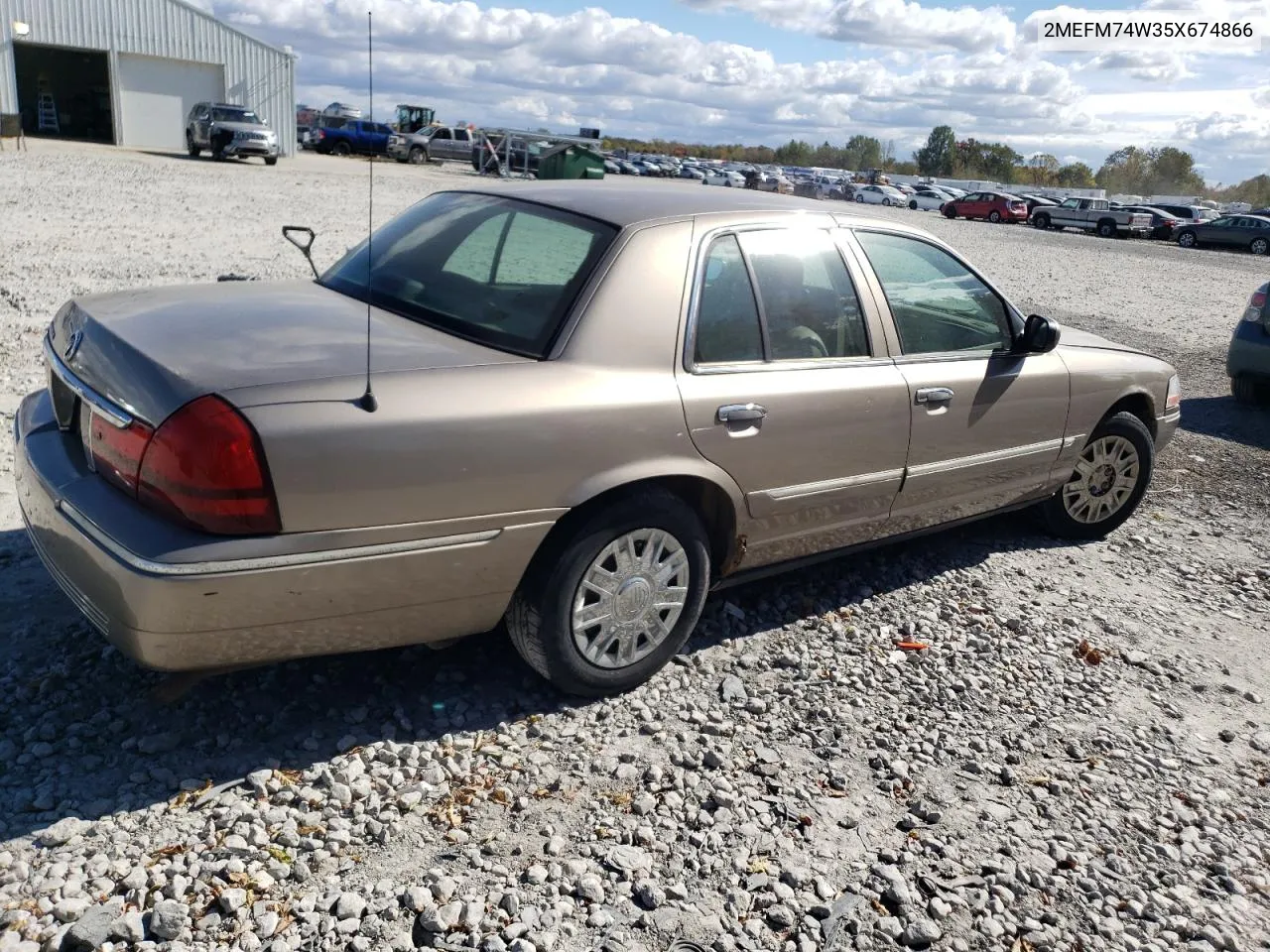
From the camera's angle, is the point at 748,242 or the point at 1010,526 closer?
the point at 748,242

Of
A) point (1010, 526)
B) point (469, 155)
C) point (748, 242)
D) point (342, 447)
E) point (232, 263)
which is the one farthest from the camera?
point (469, 155)

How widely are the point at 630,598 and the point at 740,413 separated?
725mm

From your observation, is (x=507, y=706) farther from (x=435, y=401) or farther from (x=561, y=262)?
(x=561, y=262)

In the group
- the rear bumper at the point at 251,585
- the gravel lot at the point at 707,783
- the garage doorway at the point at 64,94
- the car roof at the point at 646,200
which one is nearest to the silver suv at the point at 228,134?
the garage doorway at the point at 64,94

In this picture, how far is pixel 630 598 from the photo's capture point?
362cm

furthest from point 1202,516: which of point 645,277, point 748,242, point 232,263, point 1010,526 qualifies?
point 232,263

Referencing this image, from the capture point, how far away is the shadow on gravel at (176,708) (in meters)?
3.06

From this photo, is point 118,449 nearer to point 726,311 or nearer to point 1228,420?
point 726,311

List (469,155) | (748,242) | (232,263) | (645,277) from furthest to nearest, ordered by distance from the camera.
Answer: (469,155) < (232,263) < (748,242) < (645,277)

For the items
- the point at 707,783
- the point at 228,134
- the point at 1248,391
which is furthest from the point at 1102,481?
the point at 228,134

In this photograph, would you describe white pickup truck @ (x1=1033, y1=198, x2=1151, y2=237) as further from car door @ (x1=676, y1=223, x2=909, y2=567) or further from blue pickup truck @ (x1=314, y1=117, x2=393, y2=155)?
car door @ (x1=676, y1=223, x2=909, y2=567)

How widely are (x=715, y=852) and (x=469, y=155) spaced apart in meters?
45.2

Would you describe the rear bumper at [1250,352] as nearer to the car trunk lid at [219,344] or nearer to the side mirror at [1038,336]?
the side mirror at [1038,336]

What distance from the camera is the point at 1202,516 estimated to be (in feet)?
21.2
